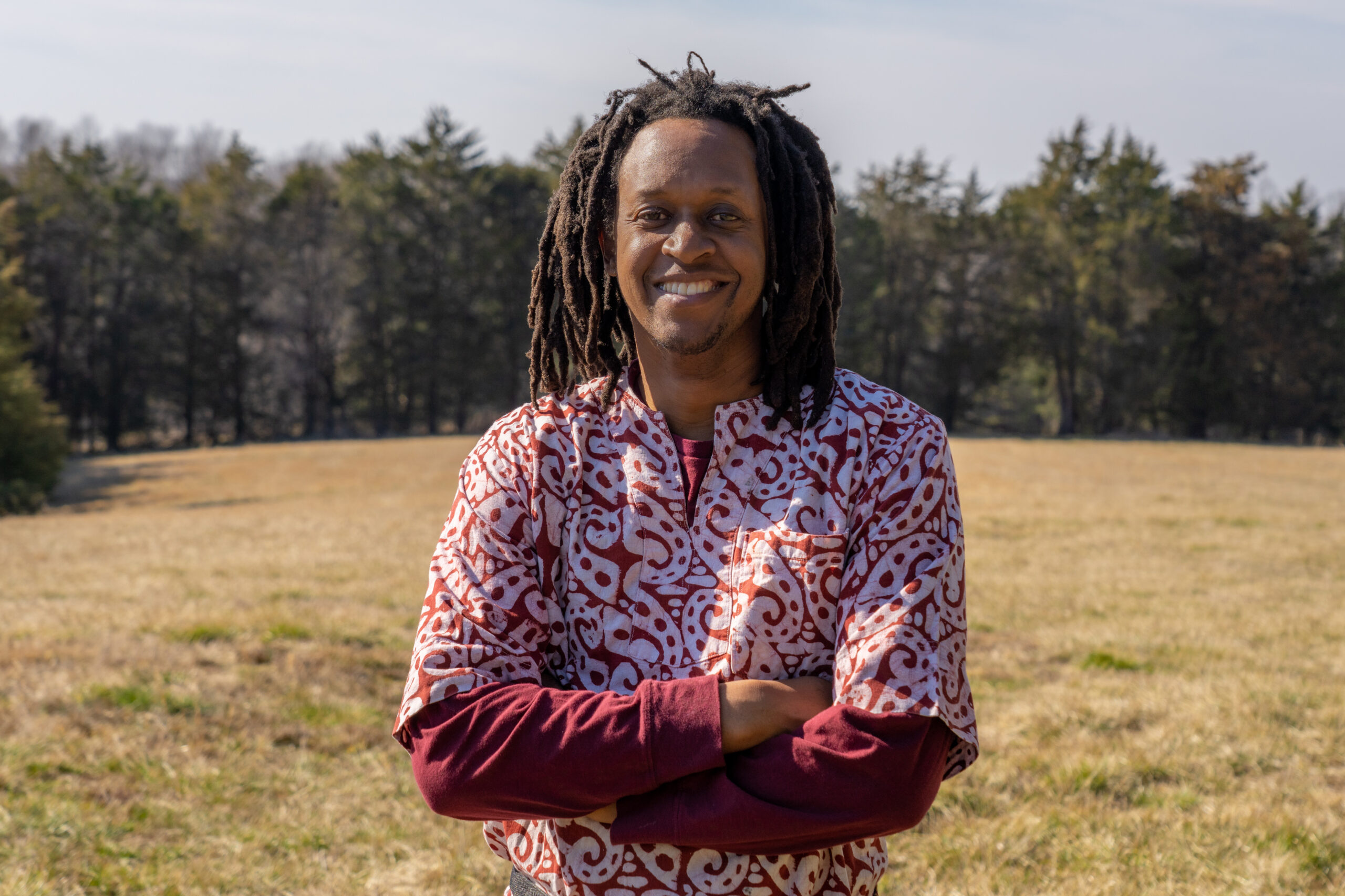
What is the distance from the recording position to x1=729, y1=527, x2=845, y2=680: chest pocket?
1.93 meters

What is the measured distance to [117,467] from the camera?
31.4m

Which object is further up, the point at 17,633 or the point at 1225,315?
the point at 1225,315

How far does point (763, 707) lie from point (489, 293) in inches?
1670

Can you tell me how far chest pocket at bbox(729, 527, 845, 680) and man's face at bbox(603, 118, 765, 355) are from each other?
422mm

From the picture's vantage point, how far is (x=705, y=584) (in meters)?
1.97

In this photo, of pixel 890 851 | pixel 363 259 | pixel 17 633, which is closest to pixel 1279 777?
pixel 890 851

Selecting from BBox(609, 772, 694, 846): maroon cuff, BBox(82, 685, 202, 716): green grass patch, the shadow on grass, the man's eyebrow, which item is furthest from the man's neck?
the shadow on grass

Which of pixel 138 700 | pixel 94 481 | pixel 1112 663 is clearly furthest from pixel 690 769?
pixel 94 481

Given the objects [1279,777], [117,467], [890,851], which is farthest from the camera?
[117,467]

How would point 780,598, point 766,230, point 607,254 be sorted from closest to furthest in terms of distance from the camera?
point 780,598
point 766,230
point 607,254

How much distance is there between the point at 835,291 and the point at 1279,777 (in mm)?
3568

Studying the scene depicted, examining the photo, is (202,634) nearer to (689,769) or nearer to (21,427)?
(689,769)

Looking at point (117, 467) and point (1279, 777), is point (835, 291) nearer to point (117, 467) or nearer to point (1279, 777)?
point (1279, 777)

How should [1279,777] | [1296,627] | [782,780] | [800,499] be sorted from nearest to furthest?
[782,780] < [800,499] < [1279,777] < [1296,627]
